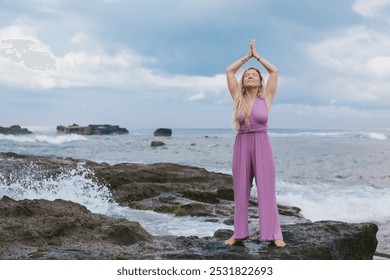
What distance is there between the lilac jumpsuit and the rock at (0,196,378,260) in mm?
217

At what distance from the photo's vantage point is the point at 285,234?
6.32 meters

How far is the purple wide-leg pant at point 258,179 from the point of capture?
19.7ft

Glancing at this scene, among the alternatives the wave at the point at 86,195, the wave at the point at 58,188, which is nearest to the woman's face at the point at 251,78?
the wave at the point at 86,195

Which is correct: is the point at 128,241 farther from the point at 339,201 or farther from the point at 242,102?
the point at 339,201

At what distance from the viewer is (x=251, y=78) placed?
6.11m

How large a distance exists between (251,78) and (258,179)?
1.28m

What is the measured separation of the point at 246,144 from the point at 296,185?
16787 mm

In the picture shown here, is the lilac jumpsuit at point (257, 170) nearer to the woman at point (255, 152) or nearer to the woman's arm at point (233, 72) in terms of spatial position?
the woman at point (255, 152)

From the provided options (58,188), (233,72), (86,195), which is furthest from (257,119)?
(58,188)

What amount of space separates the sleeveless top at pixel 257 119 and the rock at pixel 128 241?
1425mm

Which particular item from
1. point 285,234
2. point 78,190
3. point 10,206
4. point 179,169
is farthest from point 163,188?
point 285,234

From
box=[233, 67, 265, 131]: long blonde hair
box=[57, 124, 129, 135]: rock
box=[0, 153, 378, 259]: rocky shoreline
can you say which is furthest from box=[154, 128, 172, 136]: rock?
box=[233, 67, 265, 131]: long blonde hair

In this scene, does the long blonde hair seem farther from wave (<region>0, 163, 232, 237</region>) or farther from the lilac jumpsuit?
wave (<region>0, 163, 232, 237</region>)
